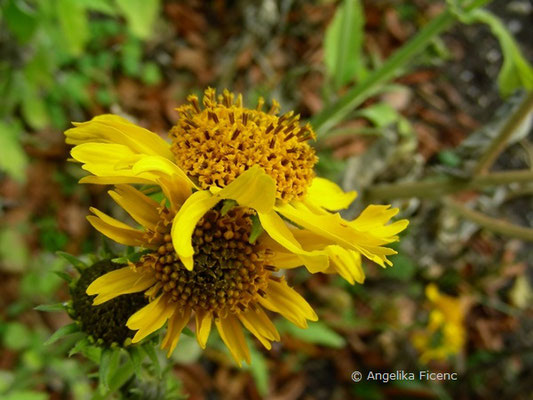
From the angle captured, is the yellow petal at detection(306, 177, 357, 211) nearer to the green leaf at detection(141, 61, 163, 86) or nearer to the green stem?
the green stem

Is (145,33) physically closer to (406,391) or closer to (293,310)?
(293,310)

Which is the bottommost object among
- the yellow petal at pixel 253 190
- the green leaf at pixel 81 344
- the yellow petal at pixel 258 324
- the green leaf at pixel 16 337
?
the green leaf at pixel 16 337

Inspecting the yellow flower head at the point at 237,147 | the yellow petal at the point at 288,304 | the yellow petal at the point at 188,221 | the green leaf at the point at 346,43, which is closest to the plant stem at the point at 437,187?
the green leaf at the point at 346,43

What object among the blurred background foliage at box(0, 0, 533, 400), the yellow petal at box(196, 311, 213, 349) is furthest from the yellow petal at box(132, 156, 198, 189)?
the blurred background foliage at box(0, 0, 533, 400)

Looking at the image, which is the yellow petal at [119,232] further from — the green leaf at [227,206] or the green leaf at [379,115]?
the green leaf at [379,115]

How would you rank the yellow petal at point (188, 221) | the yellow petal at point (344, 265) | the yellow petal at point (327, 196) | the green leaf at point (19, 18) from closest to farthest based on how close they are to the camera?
the yellow petal at point (188, 221) < the yellow petal at point (344, 265) < the yellow petal at point (327, 196) < the green leaf at point (19, 18)

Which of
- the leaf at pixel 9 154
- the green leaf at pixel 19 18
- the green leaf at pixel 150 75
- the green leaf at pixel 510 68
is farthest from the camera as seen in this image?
the green leaf at pixel 150 75
